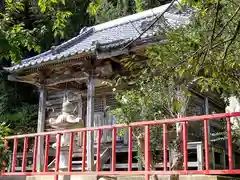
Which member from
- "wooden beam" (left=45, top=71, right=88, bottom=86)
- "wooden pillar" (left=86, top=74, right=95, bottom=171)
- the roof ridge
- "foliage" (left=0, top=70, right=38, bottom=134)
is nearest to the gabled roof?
the roof ridge

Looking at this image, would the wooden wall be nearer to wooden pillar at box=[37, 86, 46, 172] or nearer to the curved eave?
wooden pillar at box=[37, 86, 46, 172]

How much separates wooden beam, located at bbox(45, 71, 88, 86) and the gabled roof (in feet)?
1.90

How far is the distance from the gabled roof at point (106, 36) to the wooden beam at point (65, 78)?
1.90 feet

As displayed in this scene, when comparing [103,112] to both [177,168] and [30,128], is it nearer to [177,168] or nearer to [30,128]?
[30,128]

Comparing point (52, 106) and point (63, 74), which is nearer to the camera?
point (63, 74)

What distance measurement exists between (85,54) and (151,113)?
2420 millimetres

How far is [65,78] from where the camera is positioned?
8.80m

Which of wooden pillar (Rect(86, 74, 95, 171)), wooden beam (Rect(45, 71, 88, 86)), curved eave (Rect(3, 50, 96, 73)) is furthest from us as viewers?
wooden beam (Rect(45, 71, 88, 86))

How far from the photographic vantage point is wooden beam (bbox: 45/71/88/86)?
8458 mm

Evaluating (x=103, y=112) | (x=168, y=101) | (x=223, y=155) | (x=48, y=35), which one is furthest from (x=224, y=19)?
(x=48, y=35)

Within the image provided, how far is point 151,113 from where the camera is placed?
6.24 metres

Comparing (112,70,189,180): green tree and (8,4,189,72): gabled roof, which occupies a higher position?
(8,4,189,72): gabled roof

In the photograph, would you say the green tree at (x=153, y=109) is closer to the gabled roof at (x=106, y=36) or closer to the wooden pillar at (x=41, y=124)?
the gabled roof at (x=106, y=36)

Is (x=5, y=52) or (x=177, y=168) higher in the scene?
(x=5, y=52)
